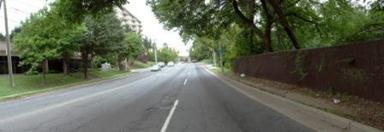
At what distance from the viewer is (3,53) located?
163ft

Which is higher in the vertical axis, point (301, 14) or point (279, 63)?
point (301, 14)

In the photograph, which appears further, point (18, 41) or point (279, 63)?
point (18, 41)

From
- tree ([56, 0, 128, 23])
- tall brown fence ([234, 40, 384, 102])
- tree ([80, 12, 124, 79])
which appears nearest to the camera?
tall brown fence ([234, 40, 384, 102])

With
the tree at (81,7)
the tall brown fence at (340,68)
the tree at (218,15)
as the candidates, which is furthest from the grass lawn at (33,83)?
the tall brown fence at (340,68)

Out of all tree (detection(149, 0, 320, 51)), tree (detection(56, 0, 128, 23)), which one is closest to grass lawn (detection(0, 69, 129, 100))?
tree (detection(149, 0, 320, 51))

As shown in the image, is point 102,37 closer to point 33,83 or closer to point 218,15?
point 33,83

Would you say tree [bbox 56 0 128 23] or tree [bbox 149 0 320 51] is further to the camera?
tree [bbox 149 0 320 51]

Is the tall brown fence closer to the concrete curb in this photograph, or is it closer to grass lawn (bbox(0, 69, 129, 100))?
the concrete curb

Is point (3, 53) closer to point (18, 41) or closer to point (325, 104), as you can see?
point (18, 41)

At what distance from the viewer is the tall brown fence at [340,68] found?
40.5 ft

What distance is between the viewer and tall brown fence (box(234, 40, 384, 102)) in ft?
40.5

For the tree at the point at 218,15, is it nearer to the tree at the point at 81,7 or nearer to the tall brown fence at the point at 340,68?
the tall brown fence at the point at 340,68

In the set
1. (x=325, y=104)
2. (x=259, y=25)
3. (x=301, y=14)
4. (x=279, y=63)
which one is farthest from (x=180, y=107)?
(x=259, y=25)

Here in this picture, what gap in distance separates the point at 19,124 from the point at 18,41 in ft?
A: 109
